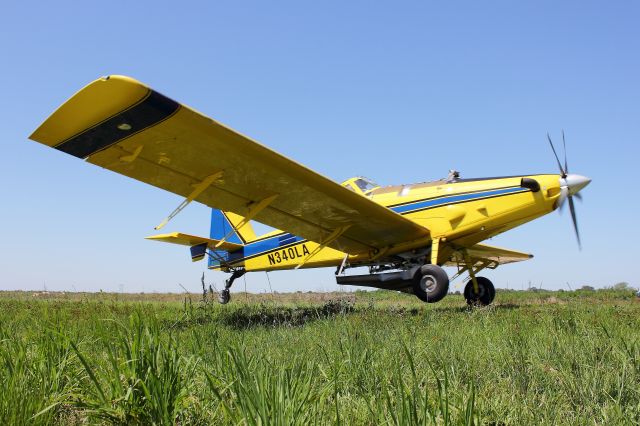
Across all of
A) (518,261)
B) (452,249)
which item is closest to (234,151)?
(452,249)

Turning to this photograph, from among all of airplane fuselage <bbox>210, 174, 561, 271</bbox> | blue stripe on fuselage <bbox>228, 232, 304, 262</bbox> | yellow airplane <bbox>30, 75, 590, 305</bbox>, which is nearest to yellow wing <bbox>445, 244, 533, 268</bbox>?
yellow airplane <bbox>30, 75, 590, 305</bbox>

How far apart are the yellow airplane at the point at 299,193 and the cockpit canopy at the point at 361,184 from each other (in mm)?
43

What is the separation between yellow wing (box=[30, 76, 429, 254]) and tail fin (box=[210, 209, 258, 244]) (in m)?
4.68

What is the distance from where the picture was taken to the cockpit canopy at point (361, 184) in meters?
10.6

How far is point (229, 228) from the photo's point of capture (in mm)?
15969

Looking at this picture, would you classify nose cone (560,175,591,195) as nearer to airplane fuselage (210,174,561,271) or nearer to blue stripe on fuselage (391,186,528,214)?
airplane fuselage (210,174,561,271)

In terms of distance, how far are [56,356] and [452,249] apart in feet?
29.4

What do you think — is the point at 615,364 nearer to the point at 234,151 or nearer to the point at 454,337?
the point at 454,337

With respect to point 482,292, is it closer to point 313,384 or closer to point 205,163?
point 205,163

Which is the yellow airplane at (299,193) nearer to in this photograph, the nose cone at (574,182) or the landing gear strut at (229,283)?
the nose cone at (574,182)

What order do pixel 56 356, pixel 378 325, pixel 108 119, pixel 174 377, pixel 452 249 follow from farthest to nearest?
pixel 452 249
pixel 108 119
pixel 378 325
pixel 56 356
pixel 174 377

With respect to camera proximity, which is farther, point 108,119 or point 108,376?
point 108,119

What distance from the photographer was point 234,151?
275 inches

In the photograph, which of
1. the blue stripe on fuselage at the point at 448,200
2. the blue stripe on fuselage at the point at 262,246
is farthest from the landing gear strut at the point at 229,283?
the blue stripe on fuselage at the point at 448,200
